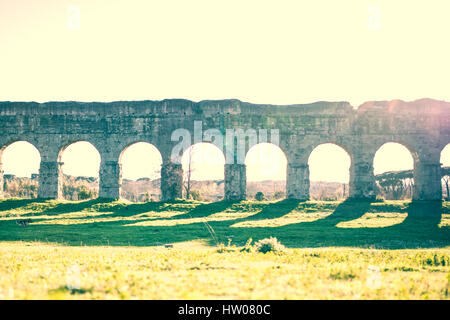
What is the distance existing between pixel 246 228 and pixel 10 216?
34.3ft

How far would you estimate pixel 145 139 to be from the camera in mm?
18766

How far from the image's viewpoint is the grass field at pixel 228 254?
386 centimetres

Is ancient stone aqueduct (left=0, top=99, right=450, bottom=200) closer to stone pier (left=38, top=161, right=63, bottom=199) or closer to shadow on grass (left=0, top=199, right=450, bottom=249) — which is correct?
stone pier (left=38, top=161, right=63, bottom=199)

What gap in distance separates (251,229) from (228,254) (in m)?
5.16

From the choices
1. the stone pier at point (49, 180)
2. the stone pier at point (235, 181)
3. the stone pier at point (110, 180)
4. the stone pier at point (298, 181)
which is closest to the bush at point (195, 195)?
the stone pier at point (235, 181)

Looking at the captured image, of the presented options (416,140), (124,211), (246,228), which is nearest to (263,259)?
(246,228)

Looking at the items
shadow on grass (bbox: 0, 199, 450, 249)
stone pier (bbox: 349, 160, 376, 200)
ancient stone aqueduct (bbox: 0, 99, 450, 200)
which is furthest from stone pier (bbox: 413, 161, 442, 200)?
stone pier (bbox: 349, 160, 376, 200)

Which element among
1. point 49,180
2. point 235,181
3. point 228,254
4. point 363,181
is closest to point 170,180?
point 235,181

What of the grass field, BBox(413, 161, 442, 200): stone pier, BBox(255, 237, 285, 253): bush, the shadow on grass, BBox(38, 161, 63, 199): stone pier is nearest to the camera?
the grass field

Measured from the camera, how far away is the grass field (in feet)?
12.7

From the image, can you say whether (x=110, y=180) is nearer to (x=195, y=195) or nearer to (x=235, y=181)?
(x=195, y=195)

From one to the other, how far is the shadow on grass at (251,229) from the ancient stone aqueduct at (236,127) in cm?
163

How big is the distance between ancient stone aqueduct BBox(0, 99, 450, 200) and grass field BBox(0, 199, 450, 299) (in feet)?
7.35

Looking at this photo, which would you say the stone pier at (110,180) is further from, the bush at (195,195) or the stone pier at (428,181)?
the stone pier at (428,181)
